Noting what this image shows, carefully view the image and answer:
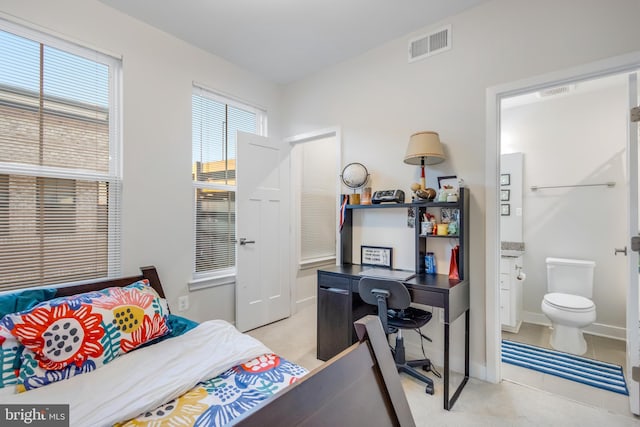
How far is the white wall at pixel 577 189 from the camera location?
10.3ft

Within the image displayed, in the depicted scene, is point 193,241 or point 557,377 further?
point 193,241

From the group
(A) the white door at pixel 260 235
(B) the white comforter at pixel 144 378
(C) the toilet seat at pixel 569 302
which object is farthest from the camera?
(A) the white door at pixel 260 235

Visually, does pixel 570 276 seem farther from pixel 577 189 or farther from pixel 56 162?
pixel 56 162

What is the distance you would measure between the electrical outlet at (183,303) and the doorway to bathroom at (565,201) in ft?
9.36

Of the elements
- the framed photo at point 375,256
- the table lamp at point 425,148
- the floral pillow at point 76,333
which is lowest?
the floral pillow at point 76,333

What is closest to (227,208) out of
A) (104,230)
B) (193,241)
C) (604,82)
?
(193,241)

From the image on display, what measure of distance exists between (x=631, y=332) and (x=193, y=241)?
10.9 feet

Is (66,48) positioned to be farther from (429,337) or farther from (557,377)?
(557,377)

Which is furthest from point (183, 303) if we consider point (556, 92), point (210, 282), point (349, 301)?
point (556, 92)

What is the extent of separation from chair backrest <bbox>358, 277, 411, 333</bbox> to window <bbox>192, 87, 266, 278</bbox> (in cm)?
173

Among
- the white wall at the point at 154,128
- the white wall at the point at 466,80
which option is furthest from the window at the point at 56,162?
the white wall at the point at 466,80

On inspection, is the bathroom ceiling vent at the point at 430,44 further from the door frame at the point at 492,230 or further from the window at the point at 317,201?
the window at the point at 317,201

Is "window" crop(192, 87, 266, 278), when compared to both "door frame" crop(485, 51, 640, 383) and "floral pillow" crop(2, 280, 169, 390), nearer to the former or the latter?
"floral pillow" crop(2, 280, 169, 390)

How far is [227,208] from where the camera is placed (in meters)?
3.28
